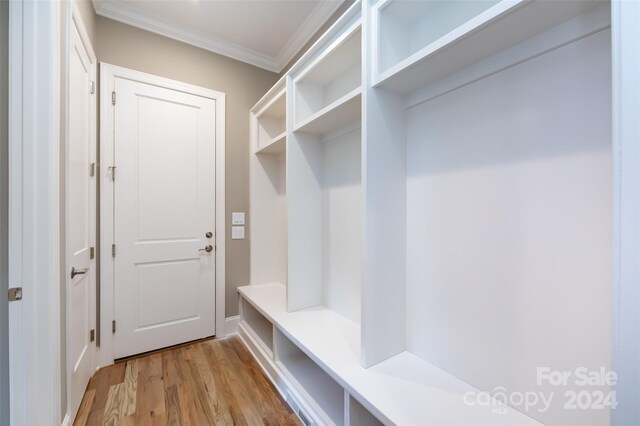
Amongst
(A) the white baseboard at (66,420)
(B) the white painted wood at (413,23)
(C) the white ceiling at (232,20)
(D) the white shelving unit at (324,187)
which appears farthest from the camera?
(C) the white ceiling at (232,20)

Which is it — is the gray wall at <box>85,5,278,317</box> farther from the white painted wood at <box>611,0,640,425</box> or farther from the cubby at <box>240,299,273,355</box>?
the white painted wood at <box>611,0,640,425</box>

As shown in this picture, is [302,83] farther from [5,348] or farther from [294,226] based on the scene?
[5,348]

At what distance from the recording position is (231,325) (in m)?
2.58

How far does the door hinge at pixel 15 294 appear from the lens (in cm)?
107

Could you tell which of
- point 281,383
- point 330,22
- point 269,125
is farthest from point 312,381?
point 330,22

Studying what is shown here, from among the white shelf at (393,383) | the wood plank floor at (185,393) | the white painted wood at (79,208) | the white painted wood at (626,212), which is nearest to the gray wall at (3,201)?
the white painted wood at (79,208)

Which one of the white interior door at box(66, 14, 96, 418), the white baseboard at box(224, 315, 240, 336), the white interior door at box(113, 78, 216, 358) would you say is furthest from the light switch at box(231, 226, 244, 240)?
the white interior door at box(66, 14, 96, 418)

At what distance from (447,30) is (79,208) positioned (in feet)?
7.39

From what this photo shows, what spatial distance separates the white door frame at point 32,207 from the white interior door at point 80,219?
0.97 ft

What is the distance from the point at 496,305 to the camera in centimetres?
107

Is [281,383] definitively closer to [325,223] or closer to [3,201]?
[325,223]

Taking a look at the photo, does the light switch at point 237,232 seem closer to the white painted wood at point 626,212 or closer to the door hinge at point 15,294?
the door hinge at point 15,294

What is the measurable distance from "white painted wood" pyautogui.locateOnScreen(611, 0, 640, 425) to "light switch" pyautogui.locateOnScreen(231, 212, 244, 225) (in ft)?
8.15

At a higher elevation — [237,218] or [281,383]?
[237,218]
